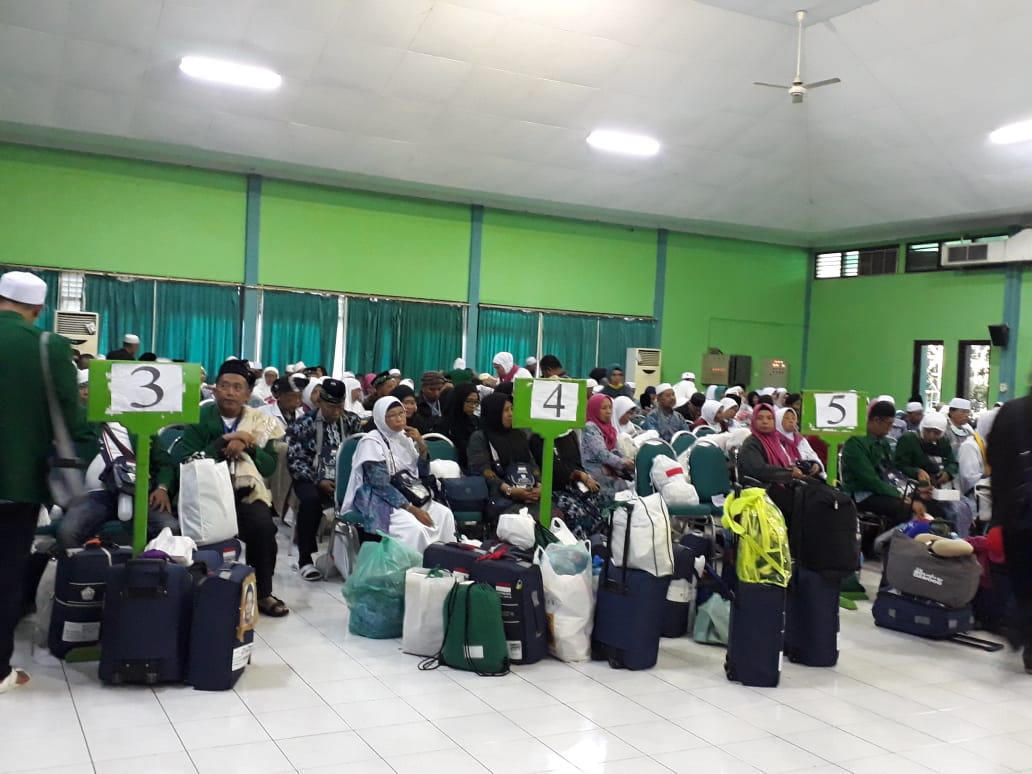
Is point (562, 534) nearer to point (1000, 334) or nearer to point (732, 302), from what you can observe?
point (1000, 334)

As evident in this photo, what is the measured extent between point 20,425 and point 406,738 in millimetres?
1928

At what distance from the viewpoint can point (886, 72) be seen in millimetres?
10078

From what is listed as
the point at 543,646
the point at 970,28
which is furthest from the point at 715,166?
the point at 543,646

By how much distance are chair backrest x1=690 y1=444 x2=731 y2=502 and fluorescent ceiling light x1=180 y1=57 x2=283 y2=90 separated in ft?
20.1

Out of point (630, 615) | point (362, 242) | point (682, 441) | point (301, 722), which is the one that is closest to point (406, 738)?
point (301, 722)

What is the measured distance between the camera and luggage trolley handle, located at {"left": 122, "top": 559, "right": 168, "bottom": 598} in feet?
12.5

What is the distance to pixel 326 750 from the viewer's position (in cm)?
334

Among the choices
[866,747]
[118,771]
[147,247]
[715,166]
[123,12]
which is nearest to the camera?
[118,771]

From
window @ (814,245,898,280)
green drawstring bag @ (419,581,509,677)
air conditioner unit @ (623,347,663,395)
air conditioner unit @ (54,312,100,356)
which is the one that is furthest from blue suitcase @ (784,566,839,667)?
window @ (814,245,898,280)

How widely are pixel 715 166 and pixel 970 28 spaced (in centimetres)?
379

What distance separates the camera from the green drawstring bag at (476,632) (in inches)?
167

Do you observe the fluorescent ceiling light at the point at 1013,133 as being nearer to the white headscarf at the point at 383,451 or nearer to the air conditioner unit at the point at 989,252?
the air conditioner unit at the point at 989,252

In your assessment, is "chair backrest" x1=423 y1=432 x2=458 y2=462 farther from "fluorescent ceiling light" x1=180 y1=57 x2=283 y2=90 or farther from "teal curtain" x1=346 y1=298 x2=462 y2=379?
"teal curtain" x1=346 y1=298 x2=462 y2=379

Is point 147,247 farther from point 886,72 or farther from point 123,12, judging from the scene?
point 886,72
